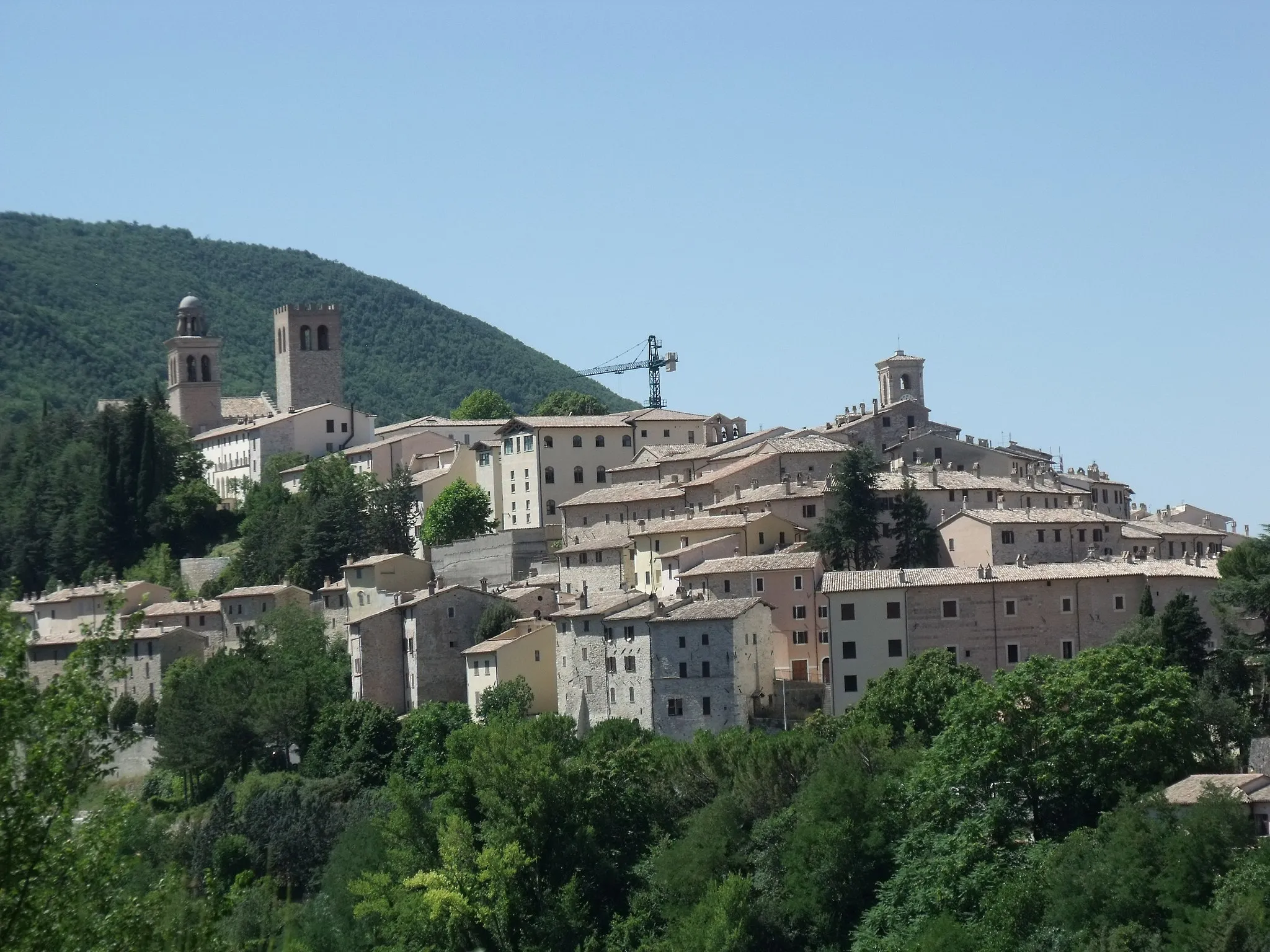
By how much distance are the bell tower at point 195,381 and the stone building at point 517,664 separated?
1941 inches

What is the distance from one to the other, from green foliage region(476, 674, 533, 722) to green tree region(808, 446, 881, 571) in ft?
29.5

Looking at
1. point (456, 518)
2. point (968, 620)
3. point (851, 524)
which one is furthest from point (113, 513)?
point (968, 620)

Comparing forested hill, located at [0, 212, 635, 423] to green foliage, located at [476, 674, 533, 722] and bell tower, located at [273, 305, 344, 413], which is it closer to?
bell tower, located at [273, 305, 344, 413]

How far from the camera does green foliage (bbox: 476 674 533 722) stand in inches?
2317

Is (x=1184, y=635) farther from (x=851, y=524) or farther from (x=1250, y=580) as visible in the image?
(x=851, y=524)

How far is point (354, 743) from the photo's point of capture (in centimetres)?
6188

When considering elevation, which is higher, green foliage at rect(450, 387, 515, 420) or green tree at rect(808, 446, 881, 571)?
green foliage at rect(450, 387, 515, 420)

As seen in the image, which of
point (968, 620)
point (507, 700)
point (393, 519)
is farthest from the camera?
point (393, 519)

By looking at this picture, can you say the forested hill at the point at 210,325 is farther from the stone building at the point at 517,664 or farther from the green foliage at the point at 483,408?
the stone building at the point at 517,664

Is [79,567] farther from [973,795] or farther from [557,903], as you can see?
[973,795]

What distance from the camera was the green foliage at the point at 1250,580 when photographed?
51594 mm

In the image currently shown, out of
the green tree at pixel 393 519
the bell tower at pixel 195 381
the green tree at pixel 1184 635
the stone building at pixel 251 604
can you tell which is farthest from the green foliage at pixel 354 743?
the bell tower at pixel 195 381

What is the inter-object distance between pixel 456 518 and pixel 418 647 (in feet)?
40.5

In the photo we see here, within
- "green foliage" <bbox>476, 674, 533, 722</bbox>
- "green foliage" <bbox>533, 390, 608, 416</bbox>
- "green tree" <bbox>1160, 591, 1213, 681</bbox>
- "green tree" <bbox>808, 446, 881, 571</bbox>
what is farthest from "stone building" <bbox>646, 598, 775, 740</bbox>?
"green foliage" <bbox>533, 390, 608, 416</bbox>
